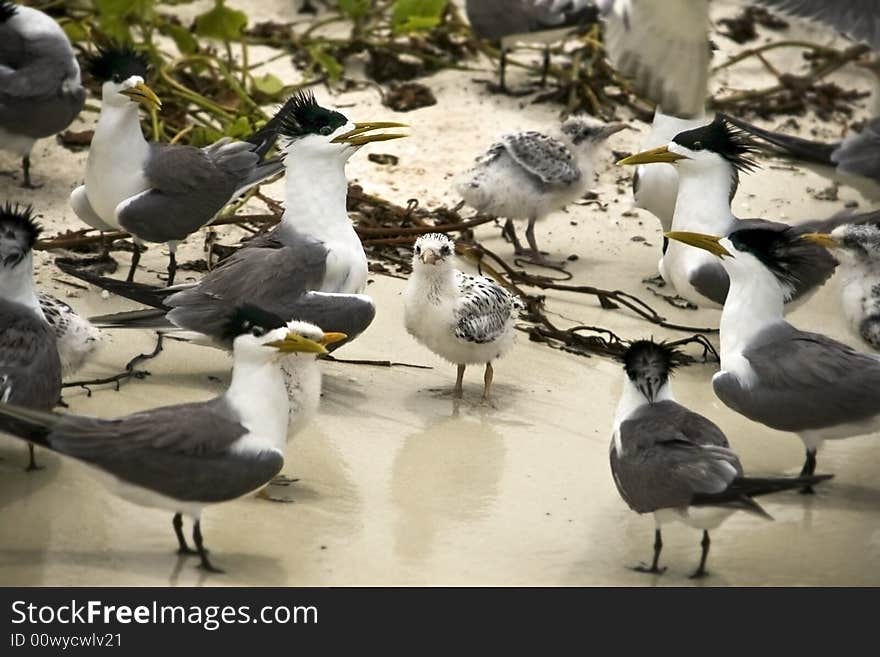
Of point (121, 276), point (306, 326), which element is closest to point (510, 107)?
point (121, 276)

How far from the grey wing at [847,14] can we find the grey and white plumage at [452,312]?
145cm

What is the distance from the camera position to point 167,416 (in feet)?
14.5

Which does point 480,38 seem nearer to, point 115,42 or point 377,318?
point 115,42

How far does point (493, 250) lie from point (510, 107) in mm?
1512

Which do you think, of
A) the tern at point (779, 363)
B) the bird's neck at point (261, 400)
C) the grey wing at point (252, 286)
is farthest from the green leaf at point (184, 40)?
the bird's neck at point (261, 400)

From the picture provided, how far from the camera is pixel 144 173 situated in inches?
245

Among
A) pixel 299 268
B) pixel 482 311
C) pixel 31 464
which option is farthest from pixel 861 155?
pixel 31 464

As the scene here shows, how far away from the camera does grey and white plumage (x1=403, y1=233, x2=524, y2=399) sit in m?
5.67

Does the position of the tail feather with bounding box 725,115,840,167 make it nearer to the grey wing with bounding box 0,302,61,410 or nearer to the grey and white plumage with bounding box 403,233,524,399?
the grey and white plumage with bounding box 403,233,524,399

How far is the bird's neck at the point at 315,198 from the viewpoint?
5.84 metres

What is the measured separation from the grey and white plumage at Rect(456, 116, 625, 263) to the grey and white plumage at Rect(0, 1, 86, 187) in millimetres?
1840

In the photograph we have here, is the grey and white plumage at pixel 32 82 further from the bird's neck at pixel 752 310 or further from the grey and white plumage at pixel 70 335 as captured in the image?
the bird's neck at pixel 752 310

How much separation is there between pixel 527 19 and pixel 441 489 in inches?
160

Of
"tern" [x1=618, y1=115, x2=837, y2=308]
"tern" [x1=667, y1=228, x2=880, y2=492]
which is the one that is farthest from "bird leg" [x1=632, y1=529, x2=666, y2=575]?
"tern" [x1=618, y1=115, x2=837, y2=308]
